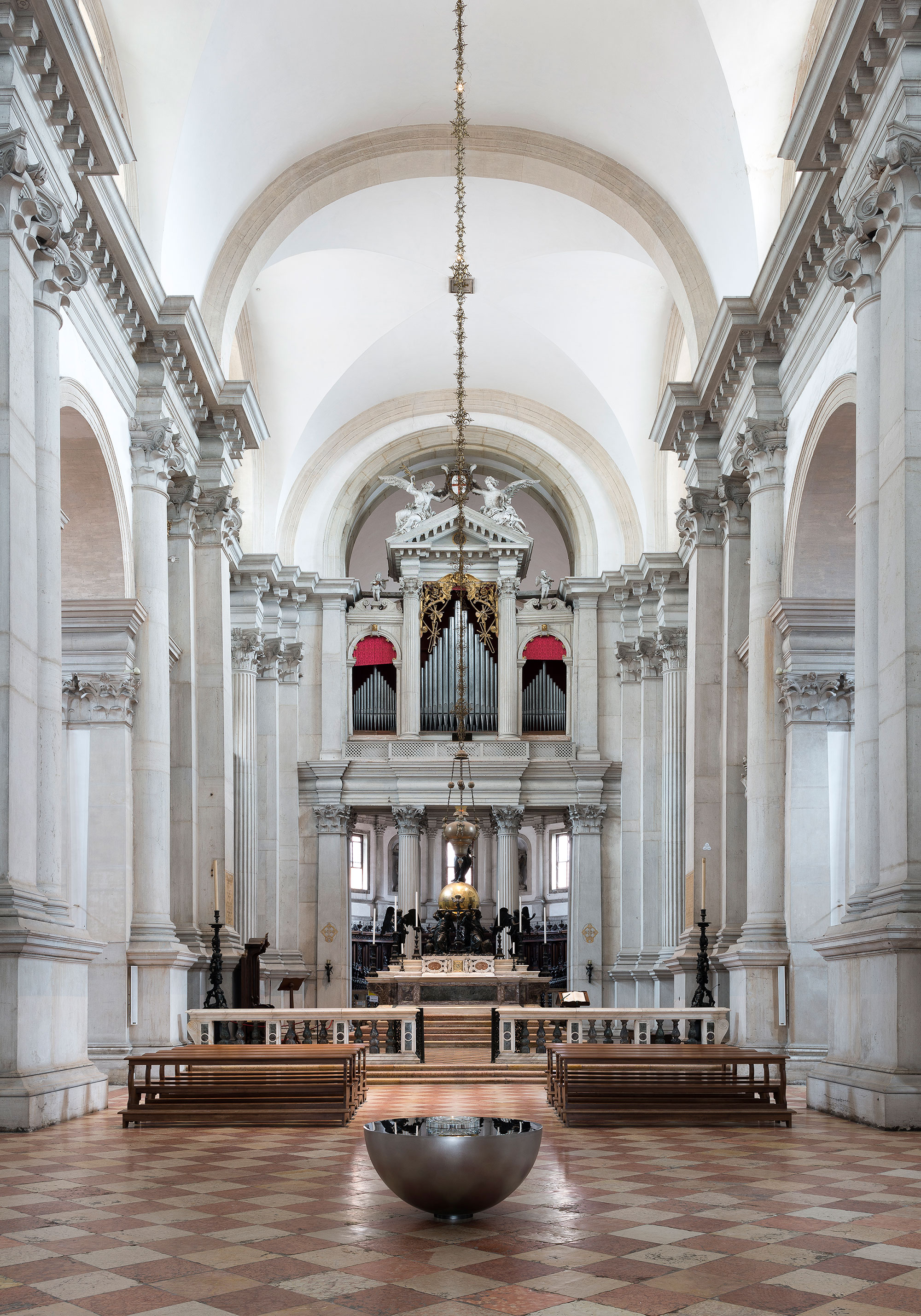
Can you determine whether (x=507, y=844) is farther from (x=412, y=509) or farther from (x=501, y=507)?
(x=412, y=509)

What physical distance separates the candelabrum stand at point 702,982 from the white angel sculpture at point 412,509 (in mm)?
14035

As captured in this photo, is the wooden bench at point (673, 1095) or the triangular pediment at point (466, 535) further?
the triangular pediment at point (466, 535)

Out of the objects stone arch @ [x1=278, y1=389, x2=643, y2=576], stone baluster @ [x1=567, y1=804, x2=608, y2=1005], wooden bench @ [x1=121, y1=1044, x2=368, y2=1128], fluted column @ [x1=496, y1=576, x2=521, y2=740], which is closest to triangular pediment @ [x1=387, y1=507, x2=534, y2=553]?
fluted column @ [x1=496, y1=576, x2=521, y2=740]

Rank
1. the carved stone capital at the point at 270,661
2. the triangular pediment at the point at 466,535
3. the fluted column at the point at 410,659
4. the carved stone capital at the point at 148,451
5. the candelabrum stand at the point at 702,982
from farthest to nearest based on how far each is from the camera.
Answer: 1. the triangular pediment at the point at 466,535
2. the fluted column at the point at 410,659
3. the carved stone capital at the point at 270,661
4. the candelabrum stand at the point at 702,982
5. the carved stone capital at the point at 148,451

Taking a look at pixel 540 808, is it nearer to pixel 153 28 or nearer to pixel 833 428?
pixel 833 428

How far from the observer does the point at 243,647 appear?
81.8 ft

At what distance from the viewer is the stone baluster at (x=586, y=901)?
1078 inches

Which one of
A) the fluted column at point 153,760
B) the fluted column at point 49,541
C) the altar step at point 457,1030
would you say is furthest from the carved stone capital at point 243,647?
the fluted column at point 49,541

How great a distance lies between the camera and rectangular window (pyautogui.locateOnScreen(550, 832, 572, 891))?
37750 mm

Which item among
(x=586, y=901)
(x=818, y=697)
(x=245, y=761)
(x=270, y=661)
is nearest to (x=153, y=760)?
(x=818, y=697)

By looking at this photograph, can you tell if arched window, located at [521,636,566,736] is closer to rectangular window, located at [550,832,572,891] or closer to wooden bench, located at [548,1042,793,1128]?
rectangular window, located at [550,832,572,891]

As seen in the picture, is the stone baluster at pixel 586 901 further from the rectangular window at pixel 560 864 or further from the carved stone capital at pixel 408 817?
the rectangular window at pixel 560 864

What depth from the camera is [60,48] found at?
1106 centimetres

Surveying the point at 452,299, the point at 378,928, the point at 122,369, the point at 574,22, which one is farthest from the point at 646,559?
the point at 378,928
